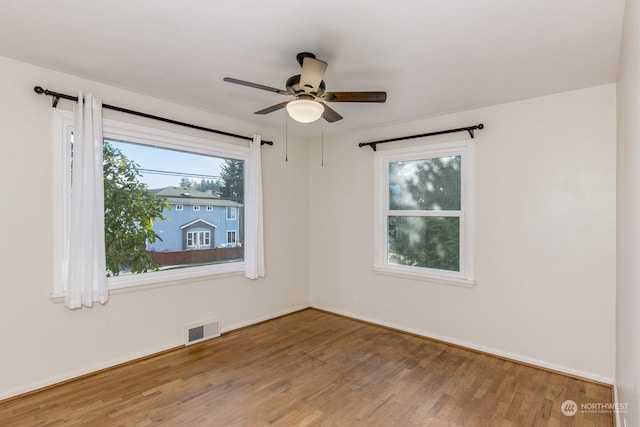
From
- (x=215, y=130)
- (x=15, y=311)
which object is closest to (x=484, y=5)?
(x=215, y=130)

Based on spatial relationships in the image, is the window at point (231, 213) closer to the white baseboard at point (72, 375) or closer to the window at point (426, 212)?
the white baseboard at point (72, 375)

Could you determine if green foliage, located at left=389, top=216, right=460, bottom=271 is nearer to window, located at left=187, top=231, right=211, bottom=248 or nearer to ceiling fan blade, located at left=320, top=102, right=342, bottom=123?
ceiling fan blade, located at left=320, top=102, right=342, bottom=123

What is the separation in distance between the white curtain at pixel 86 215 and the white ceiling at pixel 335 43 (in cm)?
33

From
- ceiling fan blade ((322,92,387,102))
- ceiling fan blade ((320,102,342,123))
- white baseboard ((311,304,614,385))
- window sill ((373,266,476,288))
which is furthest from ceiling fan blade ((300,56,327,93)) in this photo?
white baseboard ((311,304,614,385))

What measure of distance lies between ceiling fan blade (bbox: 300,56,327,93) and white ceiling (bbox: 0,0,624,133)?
0.21 meters

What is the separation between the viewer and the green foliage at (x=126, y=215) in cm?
302

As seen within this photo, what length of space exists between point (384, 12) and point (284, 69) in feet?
3.16

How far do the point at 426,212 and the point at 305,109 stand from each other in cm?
219

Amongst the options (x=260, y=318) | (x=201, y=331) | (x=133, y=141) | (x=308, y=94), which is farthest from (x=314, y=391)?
(x=133, y=141)

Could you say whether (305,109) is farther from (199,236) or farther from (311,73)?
(199,236)

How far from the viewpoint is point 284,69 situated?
2.59 m

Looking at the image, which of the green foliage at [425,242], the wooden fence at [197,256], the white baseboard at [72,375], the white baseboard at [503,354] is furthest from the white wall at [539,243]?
the white baseboard at [72,375]

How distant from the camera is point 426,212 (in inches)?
152

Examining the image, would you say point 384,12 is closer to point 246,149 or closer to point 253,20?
point 253,20
